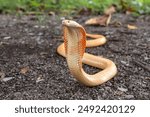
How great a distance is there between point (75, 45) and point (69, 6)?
5.36 metres

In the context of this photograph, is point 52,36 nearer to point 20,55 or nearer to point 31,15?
point 20,55

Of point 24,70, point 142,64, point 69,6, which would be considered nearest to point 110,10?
point 69,6

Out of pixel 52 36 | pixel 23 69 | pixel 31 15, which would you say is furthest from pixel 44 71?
pixel 31 15

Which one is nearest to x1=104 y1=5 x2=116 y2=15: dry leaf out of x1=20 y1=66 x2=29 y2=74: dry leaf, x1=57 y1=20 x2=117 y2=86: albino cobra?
x1=57 y1=20 x2=117 y2=86: albino cobra

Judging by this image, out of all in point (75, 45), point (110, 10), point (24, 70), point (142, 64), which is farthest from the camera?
point (110, 10)

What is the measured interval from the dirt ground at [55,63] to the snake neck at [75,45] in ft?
1.03

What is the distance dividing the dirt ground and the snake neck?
0.31 meters

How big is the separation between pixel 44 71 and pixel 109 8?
4302 millimetres

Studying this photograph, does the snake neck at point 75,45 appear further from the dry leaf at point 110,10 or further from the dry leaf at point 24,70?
the dry leaf at point 110,10

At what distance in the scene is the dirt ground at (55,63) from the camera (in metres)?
3.83

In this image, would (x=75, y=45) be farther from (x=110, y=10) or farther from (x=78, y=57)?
(x=110, y=10)

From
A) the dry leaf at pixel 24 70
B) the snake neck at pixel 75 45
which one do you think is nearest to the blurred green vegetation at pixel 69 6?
the dry leaf at pixel 24 70

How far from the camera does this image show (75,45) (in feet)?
11.5

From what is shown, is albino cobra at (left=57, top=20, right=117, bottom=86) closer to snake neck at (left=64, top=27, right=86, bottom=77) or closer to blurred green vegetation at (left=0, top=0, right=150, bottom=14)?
snake neck at (left=64, top=27, right=86, bottom=77)
